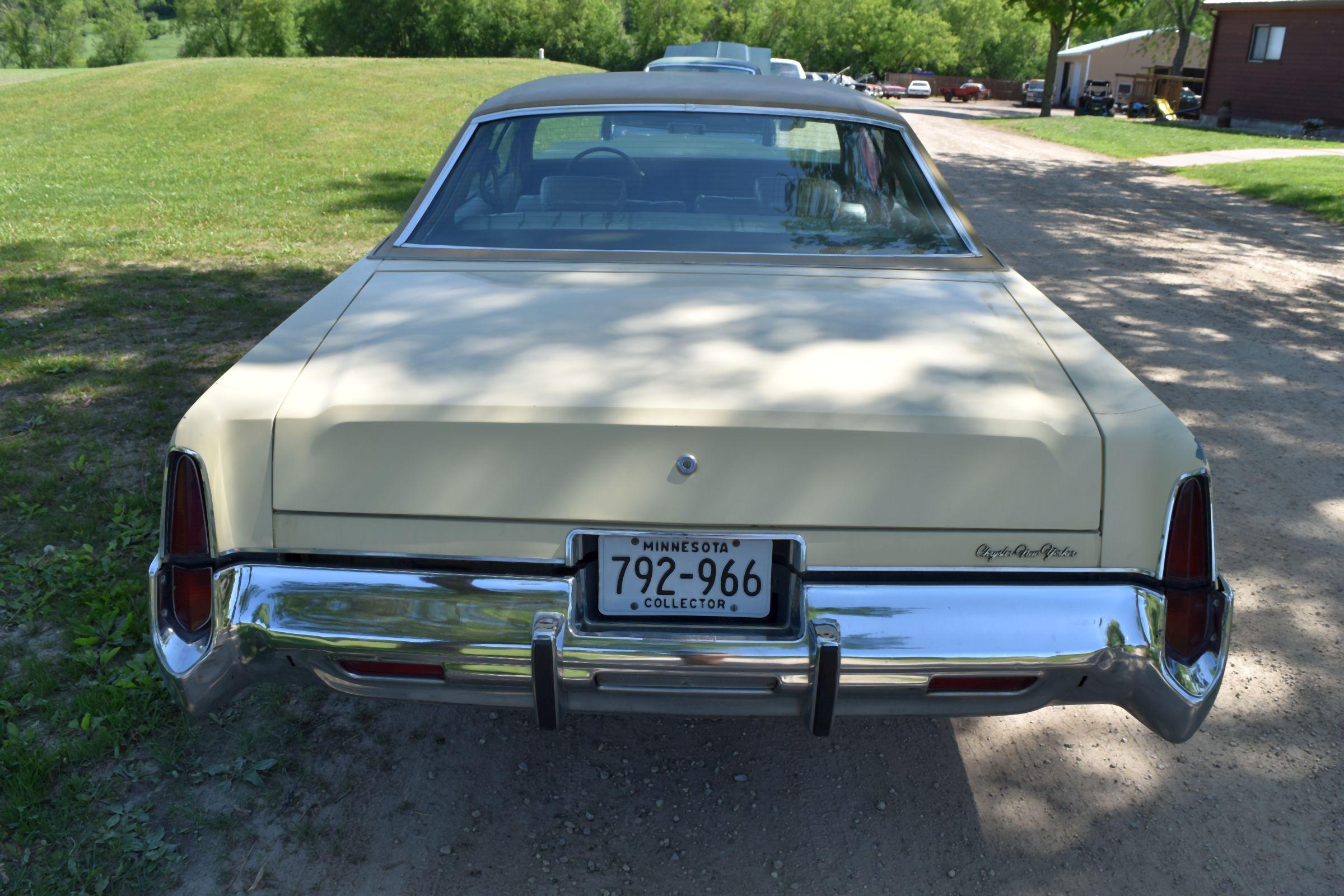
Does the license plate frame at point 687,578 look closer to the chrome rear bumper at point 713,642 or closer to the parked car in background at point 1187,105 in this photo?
the chrome rear bumper at point 713,642

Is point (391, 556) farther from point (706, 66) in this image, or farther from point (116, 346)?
point (706, 66)

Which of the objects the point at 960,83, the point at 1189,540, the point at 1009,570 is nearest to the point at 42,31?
the point at 960,83

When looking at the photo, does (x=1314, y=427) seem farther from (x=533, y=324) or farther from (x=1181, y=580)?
(x=533, y=324)

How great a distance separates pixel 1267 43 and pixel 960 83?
4467 cm

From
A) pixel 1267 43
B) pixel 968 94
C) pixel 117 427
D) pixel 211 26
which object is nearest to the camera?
pixel 117 427

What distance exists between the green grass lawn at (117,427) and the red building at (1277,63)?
87.3ft

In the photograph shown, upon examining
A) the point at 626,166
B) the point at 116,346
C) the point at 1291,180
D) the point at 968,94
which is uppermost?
the point at 968,94

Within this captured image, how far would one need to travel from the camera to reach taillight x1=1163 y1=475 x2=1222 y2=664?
6.67 feet

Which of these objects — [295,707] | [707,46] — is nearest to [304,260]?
[295,707]

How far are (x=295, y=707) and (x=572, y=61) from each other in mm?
74250

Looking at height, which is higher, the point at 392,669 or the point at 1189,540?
the point at 1189,540

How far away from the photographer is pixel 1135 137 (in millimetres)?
24062

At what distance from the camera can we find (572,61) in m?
71.2

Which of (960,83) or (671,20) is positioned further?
(671,20)
